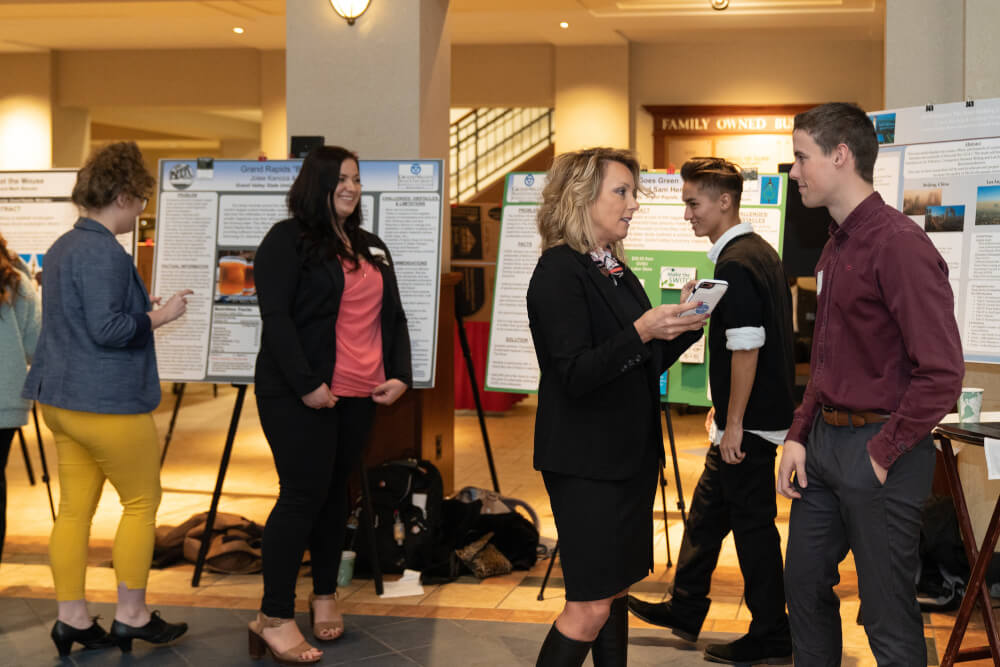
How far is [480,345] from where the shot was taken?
29.7 feet

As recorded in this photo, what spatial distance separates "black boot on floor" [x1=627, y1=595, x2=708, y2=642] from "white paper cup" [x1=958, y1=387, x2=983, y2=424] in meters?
1.08

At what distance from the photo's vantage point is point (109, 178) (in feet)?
11.2

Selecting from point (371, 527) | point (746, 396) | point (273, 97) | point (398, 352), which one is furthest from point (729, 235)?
point (273, 97)

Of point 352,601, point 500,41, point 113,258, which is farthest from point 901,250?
point 500,41

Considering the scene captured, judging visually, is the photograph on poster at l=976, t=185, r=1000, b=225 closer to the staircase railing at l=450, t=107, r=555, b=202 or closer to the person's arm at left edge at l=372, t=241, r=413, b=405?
the person's arm at left edge at l=372, t=241, r=413, b=405

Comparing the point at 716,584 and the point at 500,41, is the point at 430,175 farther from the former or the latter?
the point at 500,41

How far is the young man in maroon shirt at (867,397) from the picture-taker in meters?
2.11

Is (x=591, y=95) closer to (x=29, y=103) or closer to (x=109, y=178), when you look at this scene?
(x=29, y=103)

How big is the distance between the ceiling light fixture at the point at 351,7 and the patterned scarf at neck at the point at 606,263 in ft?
9.87

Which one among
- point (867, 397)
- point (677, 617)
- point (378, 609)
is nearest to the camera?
point (867, 397)

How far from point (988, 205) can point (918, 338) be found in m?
1.86

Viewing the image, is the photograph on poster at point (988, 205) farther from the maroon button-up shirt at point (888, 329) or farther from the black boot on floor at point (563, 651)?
the black boot on floor at point (563, 651)

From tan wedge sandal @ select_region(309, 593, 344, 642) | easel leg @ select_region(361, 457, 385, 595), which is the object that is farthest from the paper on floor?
tan wedge sandal @ select_region(309, 593, 344, 642)

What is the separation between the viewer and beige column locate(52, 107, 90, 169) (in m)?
12.5
